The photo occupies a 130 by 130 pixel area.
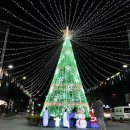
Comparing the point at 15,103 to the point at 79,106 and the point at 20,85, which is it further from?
the point at 79,106

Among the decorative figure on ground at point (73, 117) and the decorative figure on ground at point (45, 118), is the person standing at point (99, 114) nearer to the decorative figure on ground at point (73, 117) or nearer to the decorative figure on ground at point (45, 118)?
the decorative figure on ground at point (73, 117)

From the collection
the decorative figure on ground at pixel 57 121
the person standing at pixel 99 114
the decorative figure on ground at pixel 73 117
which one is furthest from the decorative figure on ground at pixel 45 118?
the person standing at pixel 99 114

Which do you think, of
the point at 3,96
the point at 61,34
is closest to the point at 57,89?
the point at 61,34

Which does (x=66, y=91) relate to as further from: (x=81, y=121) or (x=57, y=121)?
(x=81, y=121)

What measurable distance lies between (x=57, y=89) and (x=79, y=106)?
2.30 meters

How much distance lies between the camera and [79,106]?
61.5 ft

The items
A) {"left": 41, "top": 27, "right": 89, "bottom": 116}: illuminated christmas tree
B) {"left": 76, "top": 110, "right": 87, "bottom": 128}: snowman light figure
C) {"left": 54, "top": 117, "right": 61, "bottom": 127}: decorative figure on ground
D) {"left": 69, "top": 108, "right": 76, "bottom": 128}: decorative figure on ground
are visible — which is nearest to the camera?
{"left": 69, "top": 108, "right": 76, "bottom": 128}: decorative figure on ground

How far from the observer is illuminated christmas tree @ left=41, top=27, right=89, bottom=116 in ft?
61.7

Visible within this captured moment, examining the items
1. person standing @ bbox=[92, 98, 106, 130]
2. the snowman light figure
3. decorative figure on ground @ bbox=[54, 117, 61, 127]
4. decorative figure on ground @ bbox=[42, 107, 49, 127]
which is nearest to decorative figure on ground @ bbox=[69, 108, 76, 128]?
the snowman light figure

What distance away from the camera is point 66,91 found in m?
19.1

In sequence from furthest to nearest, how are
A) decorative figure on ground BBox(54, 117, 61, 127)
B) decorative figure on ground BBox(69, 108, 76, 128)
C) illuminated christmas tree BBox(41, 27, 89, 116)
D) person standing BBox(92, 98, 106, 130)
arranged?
→ illuminated christmas tree BBox(41, 27, 89, 116)
decorative figure on ground BBox(54, 117, 61, 127)
decorative figure on ground BBox(69, 108, 76, 128)
person standing BBox(92, 98, 106, 130)

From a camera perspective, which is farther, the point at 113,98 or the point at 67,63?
the point at 113,98

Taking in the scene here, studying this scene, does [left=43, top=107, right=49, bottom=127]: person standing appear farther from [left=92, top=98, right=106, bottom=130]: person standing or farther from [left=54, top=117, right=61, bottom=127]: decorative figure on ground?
[left=92, top=98, right=106, bottom=130]: person standing

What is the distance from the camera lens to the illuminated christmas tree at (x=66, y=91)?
61.7ft
